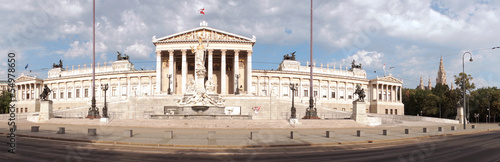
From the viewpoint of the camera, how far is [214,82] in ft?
313

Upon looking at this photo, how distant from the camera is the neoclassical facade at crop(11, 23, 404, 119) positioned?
68694 millimetres

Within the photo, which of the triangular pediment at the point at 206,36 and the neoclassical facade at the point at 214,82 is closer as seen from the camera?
the neoclassical facade at the point at 214,82

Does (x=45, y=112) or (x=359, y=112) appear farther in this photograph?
(x=45, y=112)

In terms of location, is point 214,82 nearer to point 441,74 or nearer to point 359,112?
point 359,112

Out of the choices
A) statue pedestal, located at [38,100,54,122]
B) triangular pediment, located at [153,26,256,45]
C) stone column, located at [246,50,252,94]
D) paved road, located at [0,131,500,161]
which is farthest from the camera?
stone column, located at [246,50,252,94]

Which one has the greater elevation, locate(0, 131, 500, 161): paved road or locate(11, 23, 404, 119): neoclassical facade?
locate(11, 23, 404, 119): neoclassical facade

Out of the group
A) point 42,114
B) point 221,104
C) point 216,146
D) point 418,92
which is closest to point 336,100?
point 418,92

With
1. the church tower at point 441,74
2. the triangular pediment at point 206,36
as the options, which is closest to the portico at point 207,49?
the triangular pediment at point 206,36

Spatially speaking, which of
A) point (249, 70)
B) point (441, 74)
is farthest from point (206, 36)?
point (441, 74)

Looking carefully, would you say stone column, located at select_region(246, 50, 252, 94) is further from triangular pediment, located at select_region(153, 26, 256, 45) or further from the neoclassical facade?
triangular pediment, located at select_region(153, 26, 256, 45)

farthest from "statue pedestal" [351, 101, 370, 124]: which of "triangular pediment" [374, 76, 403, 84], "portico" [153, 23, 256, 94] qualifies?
"triangular pediment" [374, 76, 403, 84]

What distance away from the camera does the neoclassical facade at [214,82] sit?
225 ft

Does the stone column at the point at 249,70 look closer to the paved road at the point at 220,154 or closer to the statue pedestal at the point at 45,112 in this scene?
the statue pedestal at the point at 45,112

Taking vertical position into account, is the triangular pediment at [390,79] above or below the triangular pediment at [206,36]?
below
